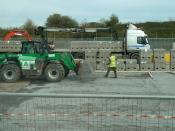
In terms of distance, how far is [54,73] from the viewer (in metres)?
24.0

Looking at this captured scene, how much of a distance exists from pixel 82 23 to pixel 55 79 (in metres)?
57.1

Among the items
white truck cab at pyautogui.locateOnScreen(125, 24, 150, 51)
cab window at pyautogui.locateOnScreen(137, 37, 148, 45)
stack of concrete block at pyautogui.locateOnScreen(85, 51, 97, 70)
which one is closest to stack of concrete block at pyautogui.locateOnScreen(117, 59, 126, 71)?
stack of concrete block at pyautogui.locateOnScreen(85, 51, 97, 70)

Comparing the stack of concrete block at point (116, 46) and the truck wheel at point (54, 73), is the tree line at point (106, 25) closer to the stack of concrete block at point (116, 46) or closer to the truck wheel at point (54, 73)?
the stack of concrete block at point (116, 46)

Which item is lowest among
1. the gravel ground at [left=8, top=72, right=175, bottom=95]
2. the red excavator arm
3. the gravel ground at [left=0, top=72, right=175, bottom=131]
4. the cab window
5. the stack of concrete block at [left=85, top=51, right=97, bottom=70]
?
the gravel ground at [left=8, top=72, right=175, bottom=95]

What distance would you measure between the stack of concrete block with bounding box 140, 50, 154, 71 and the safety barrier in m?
24.0

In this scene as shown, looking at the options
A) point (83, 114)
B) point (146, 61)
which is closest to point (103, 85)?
point (146, 61)

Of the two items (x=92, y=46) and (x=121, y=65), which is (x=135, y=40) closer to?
(x=92, y=46)

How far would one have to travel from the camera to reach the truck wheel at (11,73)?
23.7 metres

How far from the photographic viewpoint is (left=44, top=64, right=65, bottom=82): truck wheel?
23922 millimetres

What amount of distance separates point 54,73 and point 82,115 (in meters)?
16.8

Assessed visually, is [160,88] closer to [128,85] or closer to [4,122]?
[128,85]

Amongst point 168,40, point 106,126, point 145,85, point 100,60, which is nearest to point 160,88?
point 145,85

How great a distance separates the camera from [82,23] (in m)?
80.5

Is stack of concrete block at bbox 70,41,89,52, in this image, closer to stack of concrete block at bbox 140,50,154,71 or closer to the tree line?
stack of concrete block at bbox 140,50,154,71
